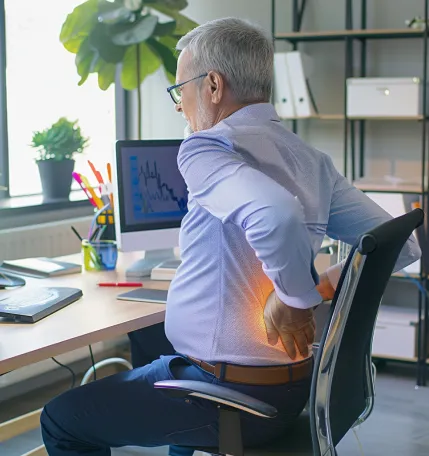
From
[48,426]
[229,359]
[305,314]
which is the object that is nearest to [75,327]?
[48,426]

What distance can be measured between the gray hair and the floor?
1566mm

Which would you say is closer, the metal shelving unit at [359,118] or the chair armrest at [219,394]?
the chair armrest at [219,394]

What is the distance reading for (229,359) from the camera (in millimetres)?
1646

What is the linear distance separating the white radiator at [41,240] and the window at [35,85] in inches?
14.9

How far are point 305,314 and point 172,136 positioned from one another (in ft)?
10.3

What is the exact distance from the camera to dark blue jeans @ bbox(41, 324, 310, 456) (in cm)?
167

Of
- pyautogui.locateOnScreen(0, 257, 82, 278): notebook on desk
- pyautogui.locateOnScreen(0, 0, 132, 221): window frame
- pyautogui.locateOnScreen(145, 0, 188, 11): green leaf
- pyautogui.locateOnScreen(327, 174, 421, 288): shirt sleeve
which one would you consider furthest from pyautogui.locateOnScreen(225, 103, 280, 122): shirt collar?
pyautogui.locateOnScreen(145, 0, 188, 11): green leaf

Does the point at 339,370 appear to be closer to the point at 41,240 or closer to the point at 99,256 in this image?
the point at 99,256

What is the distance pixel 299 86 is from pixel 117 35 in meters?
0.91

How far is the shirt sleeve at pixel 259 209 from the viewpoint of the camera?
4.66 feet

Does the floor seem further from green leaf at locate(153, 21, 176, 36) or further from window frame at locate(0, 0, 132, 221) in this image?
green leaf at locate(153, 21, 176, 36)

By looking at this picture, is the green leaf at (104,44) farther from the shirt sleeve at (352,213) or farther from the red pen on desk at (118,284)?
the shirt sleeve at (352,213)

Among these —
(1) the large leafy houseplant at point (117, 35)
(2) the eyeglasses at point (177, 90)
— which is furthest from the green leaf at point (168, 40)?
(2) the eyeglasses at point (177, 90)

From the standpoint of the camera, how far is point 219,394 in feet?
5.17
